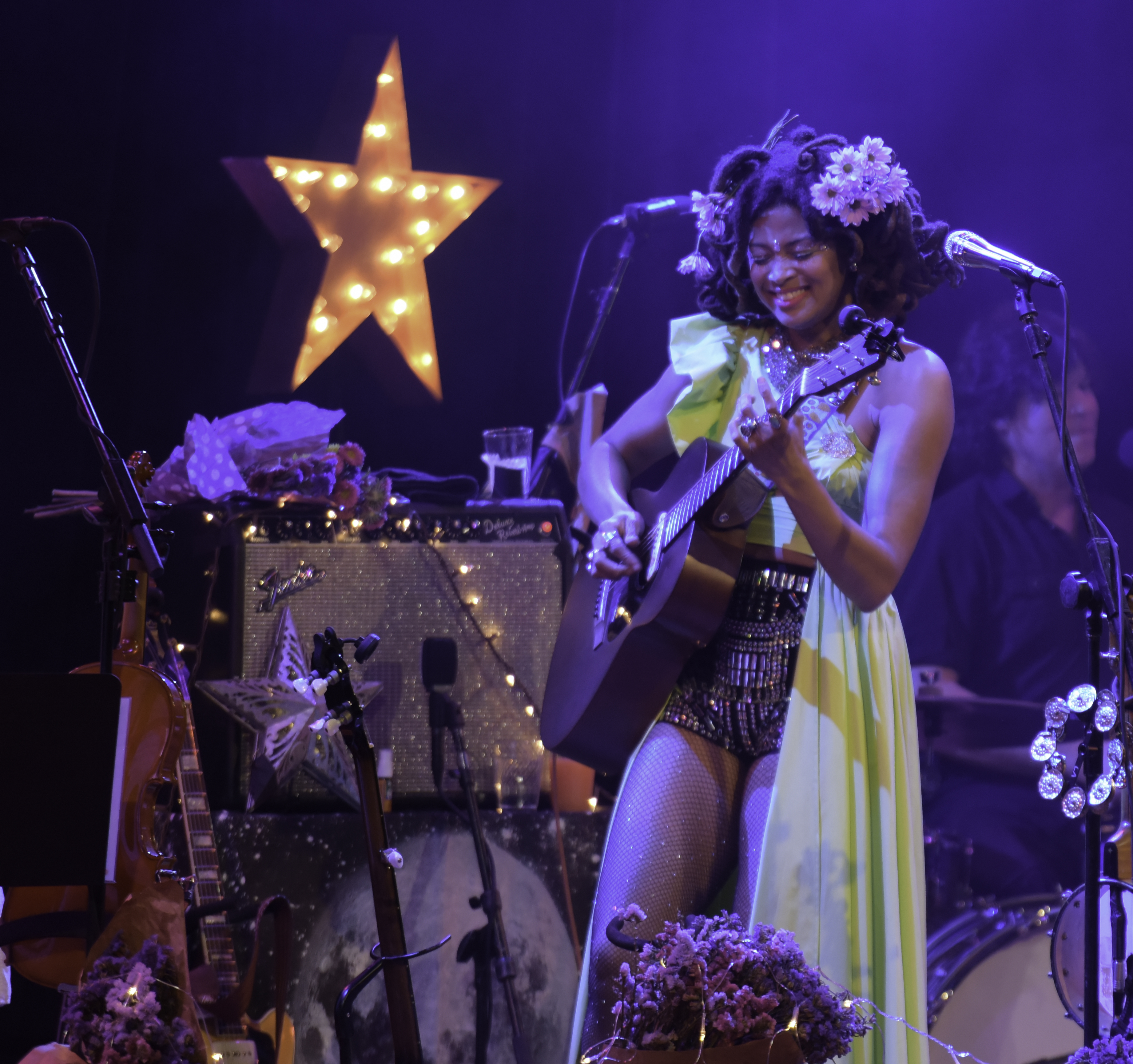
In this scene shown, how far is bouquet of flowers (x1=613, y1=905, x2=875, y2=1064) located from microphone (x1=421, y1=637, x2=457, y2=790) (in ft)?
4.96

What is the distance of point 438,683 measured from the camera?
3.09 m

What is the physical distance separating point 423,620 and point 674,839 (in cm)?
128


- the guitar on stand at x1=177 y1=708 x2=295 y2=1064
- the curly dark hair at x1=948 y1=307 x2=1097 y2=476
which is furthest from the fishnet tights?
the curly dark hair at x1=948 y1=307 x2=1097 y2=476

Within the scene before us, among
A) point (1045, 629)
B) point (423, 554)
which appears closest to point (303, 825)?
point (423, 554)

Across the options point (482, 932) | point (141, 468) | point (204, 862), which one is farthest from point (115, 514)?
point (482, 932)

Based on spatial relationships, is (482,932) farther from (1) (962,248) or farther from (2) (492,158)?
(2) (492,158)

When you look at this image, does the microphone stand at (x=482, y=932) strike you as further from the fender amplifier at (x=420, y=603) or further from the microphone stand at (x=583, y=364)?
the microphone stand at (x=583, y=364)

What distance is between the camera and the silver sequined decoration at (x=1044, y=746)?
7.97 ft

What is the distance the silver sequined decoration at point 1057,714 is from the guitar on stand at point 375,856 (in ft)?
4.65

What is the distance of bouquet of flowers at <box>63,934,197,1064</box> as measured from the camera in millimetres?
1648

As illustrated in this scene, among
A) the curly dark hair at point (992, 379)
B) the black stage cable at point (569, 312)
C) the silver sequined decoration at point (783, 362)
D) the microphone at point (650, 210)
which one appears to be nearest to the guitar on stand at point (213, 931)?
the silver sequined decoration at point (783, 362)

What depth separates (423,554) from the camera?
3.23 m

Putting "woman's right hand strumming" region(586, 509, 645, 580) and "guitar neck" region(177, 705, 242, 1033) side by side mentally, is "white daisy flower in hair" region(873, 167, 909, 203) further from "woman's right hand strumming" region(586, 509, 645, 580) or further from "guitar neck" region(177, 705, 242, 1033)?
"guitar neck" region(177, 705, 242, 1033)

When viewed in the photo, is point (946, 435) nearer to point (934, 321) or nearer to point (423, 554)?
point (423, 554)
